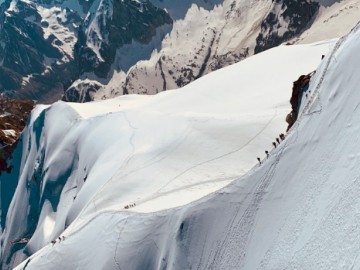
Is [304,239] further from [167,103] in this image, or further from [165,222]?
[167,103]

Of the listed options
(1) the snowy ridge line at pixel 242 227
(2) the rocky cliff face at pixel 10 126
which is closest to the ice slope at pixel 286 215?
(1) the snowy ridge line at pixel 242 227

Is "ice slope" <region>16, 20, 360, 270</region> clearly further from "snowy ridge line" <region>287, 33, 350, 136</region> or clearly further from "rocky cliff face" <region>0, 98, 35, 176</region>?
"rocky cliff face" <region>0, 98, 35, 176</region>

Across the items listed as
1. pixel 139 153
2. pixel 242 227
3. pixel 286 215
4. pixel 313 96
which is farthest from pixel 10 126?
pixel 286 215

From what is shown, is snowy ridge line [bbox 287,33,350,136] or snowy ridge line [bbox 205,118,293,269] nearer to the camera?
snowy ridge line [bbox 205,118,293,269]

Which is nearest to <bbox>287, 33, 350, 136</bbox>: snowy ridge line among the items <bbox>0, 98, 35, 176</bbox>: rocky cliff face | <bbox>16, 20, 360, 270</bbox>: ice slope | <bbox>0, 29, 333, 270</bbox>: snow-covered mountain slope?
<bbox>16, 20, 360, 270</bbox>: ice slope

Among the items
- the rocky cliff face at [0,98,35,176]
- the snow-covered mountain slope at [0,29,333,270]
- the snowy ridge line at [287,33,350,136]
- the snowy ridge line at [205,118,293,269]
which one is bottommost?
the rocky cliff face at [0,98,35,176]

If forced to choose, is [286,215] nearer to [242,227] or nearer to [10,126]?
[242,227]
